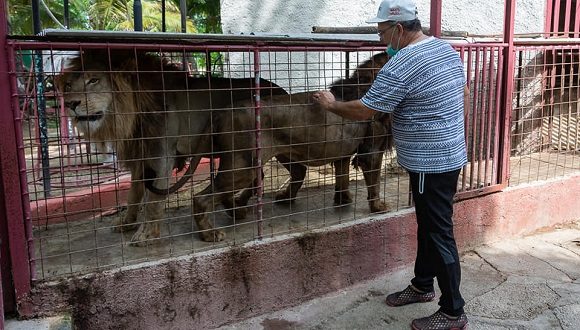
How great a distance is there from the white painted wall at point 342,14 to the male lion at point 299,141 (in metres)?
2.22

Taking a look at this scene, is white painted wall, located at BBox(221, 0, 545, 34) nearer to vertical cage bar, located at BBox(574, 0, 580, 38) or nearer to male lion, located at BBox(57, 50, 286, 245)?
vertical cage bar, located at BBox(574, 0, 580, 38)

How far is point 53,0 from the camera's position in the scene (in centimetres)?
1969

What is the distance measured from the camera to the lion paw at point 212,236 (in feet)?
13.5

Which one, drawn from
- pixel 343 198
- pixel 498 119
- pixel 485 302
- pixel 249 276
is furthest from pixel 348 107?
pixel 498 119

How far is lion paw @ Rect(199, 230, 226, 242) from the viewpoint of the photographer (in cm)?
412

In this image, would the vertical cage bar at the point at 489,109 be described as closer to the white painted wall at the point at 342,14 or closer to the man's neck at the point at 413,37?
the man's neck at the point at 413,37

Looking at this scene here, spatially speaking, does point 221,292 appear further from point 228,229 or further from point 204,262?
point 228,229

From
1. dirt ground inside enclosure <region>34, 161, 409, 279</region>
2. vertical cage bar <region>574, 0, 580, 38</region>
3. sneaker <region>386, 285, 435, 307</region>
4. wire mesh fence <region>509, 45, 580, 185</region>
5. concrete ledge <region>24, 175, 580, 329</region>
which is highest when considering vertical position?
vertical cage bar <region>574, 0, 580, 38</region>

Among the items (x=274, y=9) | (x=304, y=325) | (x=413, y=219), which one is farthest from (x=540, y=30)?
(x=304, y=325)

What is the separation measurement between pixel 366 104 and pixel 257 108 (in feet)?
2.88

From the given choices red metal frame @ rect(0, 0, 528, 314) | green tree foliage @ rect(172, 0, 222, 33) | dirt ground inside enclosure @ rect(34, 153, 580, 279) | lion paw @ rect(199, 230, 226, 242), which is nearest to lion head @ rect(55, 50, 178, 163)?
red metal frame @ rect(0, 0, 528, 314)

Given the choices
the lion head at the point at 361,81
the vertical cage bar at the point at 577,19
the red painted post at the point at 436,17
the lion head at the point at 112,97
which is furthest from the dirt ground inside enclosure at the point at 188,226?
the vertical cage bar at the point at 577,19

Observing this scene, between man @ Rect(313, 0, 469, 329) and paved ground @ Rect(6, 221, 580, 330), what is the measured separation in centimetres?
37

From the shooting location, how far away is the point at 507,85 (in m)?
5.11
